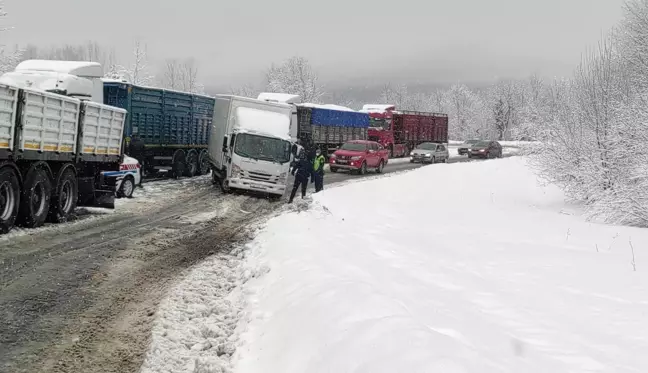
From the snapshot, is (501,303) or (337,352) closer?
(337,352)

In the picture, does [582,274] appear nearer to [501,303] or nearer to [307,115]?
[501,303]

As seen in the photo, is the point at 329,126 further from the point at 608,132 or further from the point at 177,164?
the point at 608,132

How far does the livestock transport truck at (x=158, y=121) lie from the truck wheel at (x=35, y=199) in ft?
14.2

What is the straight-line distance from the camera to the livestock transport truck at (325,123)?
31980 mm

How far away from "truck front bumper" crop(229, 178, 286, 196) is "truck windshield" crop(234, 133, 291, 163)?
796 mm

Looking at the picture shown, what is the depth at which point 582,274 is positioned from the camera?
25.5 feet

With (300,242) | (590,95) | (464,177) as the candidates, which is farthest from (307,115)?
(300,242)

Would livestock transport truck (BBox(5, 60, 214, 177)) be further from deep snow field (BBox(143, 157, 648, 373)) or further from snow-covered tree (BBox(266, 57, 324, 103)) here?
snow-covered tree (BBox(266, 57, 324, 103))

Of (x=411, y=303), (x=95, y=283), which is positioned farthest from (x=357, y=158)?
(x=411, y=303)

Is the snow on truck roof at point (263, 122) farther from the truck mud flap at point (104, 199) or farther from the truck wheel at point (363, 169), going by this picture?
the truck wheel at point (363, 169)

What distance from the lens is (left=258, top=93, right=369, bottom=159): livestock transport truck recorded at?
32.0 m

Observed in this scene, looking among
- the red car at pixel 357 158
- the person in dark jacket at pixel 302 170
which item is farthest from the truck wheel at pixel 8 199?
the red car at pixel 357 158

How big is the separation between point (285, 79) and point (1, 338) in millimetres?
74964

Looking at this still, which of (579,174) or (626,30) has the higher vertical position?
(626,30)
